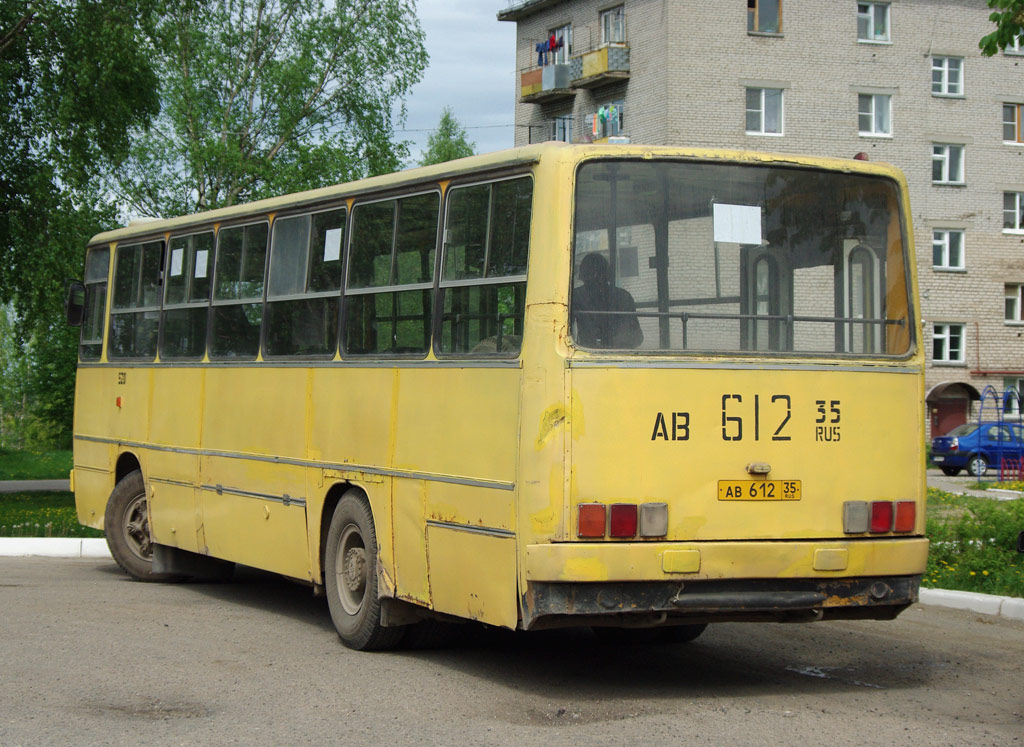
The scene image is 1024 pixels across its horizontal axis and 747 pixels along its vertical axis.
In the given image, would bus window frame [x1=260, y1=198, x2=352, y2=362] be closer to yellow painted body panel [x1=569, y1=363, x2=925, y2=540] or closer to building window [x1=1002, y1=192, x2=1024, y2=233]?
yellow painted body panel [x1=569, y1=363, x2=925, y2=540]

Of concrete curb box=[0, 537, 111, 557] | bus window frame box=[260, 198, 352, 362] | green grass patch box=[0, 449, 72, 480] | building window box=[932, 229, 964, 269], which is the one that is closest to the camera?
bus window frame box=[260, 198, 352, 362]

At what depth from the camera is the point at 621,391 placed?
7922 millimetres

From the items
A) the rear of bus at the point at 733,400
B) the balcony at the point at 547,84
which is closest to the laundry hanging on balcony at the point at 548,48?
the balcony at the point at 547,84

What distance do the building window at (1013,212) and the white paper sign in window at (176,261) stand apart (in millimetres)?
45116

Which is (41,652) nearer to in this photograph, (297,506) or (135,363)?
(297,506)

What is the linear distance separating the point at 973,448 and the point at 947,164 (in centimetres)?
1509

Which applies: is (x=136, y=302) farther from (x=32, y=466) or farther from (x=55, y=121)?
(x=32, y=466)

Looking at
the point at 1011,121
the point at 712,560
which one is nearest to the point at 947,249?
the point at 1011,121

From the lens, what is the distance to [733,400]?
26.8 ft

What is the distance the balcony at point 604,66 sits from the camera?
49.7 m

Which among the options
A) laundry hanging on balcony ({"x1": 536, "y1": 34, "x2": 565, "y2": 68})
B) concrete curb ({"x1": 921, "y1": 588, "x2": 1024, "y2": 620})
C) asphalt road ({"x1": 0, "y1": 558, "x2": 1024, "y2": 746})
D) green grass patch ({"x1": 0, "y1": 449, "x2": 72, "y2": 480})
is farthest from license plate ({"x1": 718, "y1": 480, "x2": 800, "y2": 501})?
laundry hanging on balcony ({"x1": 536, "y1": 34, "x2": 565, "y2": 68})

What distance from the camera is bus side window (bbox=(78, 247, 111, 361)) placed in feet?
48.3

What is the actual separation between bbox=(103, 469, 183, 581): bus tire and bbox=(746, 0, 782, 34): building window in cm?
3862

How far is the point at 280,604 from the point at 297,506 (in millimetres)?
1823
